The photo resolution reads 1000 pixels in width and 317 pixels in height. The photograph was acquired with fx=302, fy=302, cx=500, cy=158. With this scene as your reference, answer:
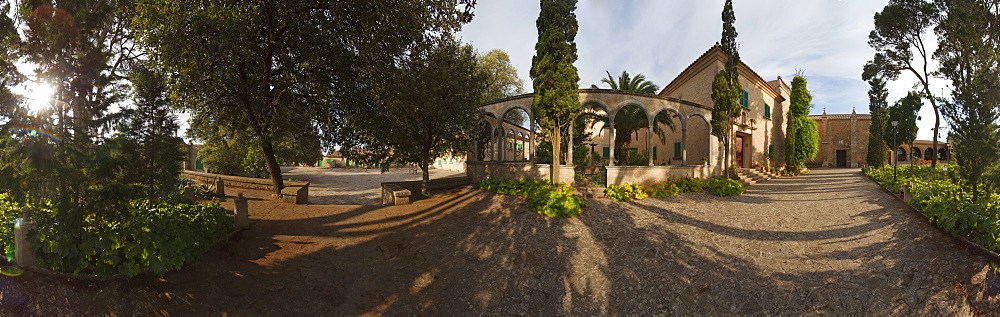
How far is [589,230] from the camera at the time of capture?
7.27 meters

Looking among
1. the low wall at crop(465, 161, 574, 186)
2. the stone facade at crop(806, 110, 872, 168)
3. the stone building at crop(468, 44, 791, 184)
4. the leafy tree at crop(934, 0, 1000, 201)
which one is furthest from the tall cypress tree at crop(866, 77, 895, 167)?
the low wall at crop(465, 161, 574, 186)

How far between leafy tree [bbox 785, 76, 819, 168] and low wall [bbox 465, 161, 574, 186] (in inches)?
816

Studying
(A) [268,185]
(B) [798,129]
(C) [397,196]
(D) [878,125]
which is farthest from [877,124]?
(A) [268,185]

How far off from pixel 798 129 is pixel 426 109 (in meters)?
27.8

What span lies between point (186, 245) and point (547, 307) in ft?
17.9

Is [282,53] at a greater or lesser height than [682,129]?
greater

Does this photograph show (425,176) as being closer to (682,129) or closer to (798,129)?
(682,129)

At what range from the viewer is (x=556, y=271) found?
5488 mm

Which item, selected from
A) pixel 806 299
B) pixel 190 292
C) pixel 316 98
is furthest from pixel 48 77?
pixel 806 299

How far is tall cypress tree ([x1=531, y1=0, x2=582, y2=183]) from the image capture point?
437 inches

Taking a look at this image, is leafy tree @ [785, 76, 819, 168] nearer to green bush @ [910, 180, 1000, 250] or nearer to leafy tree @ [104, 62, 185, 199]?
green bush @ [910, 180, 1000, 250]

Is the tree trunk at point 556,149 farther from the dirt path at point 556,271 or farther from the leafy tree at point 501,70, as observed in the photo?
the leafy tree at point 501,70

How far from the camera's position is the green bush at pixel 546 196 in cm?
827

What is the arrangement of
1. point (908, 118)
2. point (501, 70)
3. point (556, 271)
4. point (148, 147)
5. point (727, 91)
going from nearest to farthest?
point (148, 147), point (556, 271), point (727, 91), point (908, 118), point (501, 70)
